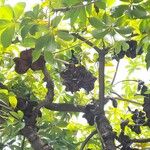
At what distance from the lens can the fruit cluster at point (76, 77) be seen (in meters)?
2.86

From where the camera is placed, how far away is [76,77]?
113 inches

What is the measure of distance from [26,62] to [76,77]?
43 centimetres

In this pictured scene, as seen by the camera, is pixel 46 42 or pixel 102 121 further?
pixel 102 121

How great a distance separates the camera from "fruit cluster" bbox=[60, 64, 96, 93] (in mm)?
2857

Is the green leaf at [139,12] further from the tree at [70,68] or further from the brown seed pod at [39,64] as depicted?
the brown seed pod at [39,64]

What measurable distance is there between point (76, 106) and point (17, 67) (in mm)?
695

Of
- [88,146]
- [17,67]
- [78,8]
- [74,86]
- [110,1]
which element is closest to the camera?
[78,8]

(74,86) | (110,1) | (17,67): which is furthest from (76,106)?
(110,1)

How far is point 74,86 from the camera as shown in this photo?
2.90 metres

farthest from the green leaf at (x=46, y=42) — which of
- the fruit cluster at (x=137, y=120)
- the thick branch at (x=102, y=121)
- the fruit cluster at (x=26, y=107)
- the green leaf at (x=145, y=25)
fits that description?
the fruit cluster at (x=137, y=120)

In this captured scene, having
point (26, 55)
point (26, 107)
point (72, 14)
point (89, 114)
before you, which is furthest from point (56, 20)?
point (89, 114)

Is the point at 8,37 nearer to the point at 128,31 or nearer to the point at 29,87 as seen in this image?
the point at 128,31

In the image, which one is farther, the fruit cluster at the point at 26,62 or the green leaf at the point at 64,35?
the fruit cluster at the point at 26,62

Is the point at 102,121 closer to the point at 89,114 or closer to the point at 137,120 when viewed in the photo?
the point at 89,114
